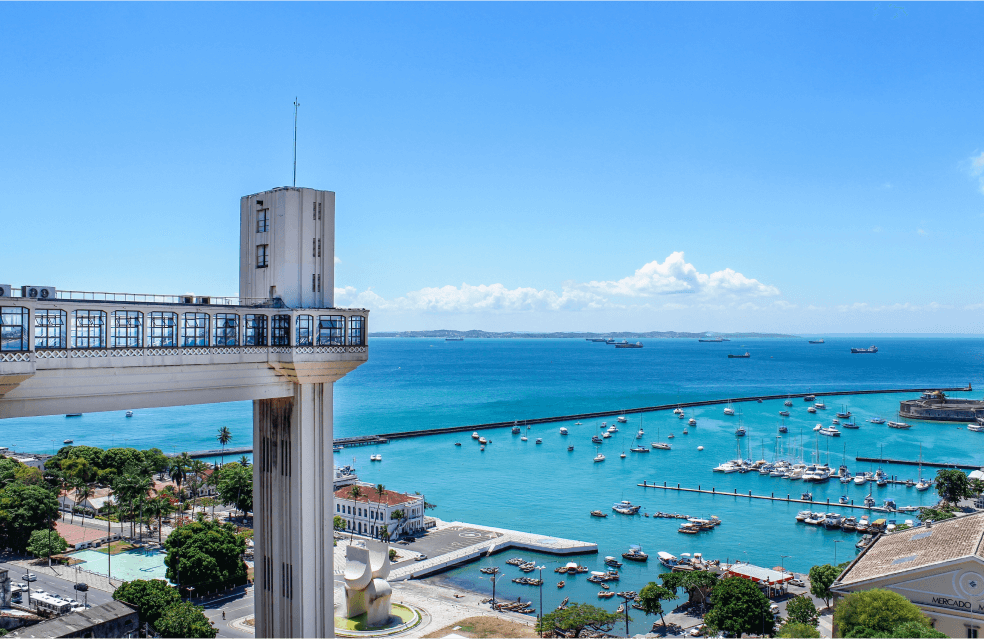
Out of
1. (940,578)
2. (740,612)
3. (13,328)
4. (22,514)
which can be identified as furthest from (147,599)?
(940,578)

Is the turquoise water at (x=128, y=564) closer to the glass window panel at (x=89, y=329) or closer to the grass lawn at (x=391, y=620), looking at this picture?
the grass lawn at (x=391, y=620)

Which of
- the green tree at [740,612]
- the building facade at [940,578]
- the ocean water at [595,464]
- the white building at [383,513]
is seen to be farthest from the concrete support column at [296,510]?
the white building at [383,513]

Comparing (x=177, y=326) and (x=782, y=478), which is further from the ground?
(x=177, y=326)

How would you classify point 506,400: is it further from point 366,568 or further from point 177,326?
point 177,326

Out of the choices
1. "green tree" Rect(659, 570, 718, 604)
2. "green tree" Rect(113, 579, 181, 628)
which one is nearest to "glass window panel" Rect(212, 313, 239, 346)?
"green tree" Rect(113, 579, 181, 628)

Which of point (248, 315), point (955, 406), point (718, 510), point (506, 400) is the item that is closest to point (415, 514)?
point (718, 510)

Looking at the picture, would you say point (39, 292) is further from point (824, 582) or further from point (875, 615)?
point (824, 582)
